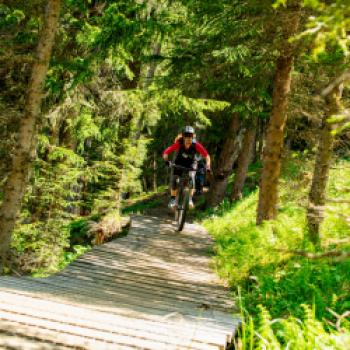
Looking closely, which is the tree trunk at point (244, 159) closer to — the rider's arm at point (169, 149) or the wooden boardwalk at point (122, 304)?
the rider's arm at point (169, 149)

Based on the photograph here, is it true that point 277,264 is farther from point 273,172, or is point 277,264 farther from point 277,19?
point 277,19

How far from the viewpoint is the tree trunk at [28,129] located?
9477 millimetres

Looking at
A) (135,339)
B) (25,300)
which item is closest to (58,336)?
(135,339)

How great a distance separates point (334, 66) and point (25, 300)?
6703 millimetres

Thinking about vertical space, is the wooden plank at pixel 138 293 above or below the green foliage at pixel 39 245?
above

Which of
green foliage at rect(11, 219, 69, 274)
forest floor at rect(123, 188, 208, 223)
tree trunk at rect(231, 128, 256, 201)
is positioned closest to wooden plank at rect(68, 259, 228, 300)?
green foliage at rect(11, 219, 69, 274)

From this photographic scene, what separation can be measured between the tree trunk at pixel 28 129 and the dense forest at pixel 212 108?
23 mm

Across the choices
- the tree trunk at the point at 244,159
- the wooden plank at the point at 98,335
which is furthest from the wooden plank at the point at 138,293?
the tree trunk at the point at 244,159

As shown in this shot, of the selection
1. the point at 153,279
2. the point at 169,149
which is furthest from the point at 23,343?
the point at 169,149

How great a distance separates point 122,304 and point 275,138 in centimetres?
584

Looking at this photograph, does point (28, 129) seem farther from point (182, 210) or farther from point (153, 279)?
point (182, 210)

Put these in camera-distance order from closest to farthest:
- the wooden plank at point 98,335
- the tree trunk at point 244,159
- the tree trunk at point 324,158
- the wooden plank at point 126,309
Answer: the wooden plank at point 98,335 < the wooden plank at point 126,309 < the tree trunk at point 324,158 < the tree trunk at point 244,159

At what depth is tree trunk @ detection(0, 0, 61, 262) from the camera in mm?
9477

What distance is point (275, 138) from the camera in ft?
33.1
